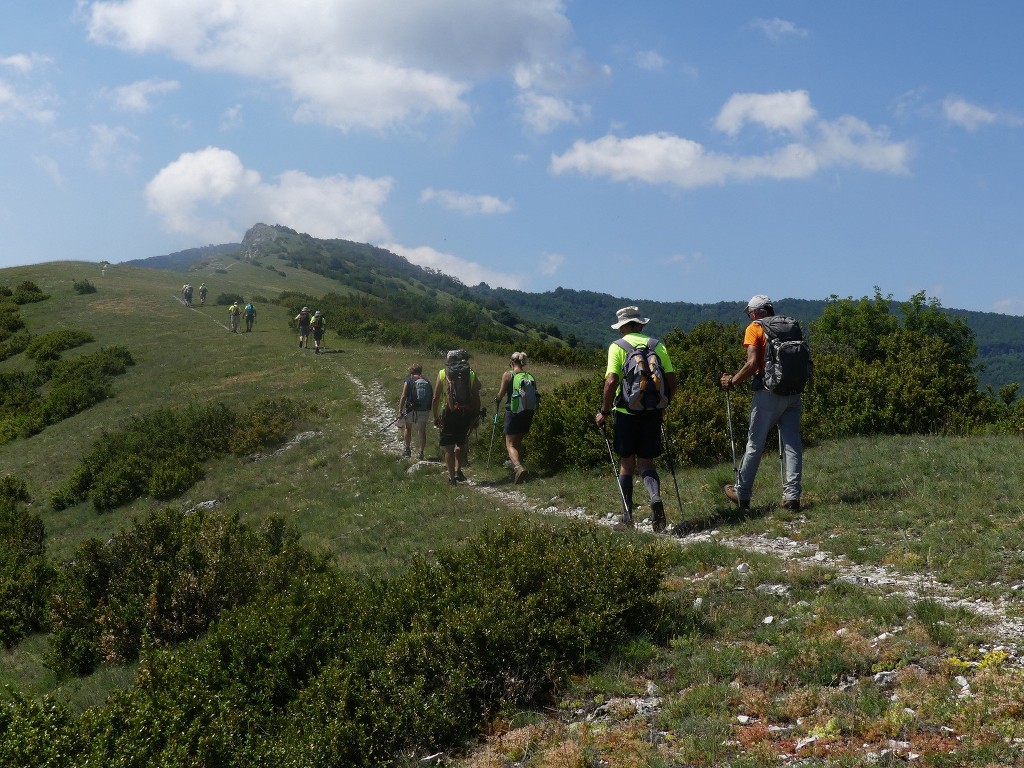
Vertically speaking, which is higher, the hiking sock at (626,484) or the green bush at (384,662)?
the hiking sock at (626,484)

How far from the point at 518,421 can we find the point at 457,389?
4.12 feet

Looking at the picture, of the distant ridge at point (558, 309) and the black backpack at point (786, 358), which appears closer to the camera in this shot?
the black backpack at point (786, 358)

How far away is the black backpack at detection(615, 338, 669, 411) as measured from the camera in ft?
26.6

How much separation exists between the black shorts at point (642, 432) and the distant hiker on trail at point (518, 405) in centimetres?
498

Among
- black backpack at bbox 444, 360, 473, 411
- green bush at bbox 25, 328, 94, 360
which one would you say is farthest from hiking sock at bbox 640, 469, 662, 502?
green bush at bbox 25, 328, 94, 360

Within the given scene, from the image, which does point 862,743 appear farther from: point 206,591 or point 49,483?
point 49,483

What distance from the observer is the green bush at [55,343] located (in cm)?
3888

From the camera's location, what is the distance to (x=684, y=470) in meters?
12.6

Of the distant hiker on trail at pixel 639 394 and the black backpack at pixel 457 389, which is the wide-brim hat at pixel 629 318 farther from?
the black backpack at pixel 457 389

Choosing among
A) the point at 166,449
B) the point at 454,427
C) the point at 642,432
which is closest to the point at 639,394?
the point at 642,432

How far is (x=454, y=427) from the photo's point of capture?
46.0 feet

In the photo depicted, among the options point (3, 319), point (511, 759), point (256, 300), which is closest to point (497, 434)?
point (511, 759)

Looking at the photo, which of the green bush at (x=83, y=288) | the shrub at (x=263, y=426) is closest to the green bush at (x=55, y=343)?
the green bush at (x=83, y=288)

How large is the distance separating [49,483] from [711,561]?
21.4m
